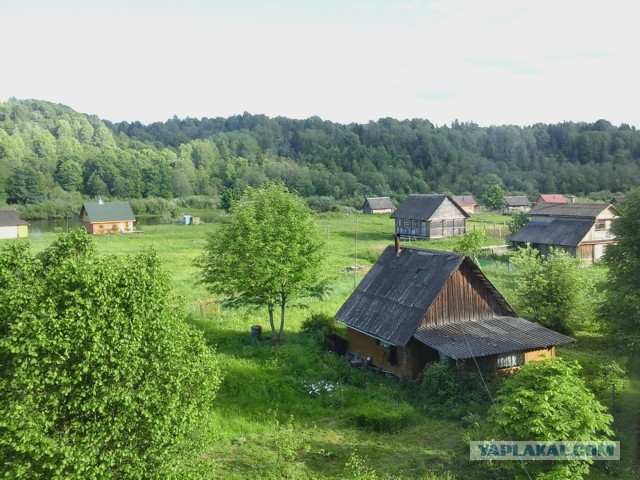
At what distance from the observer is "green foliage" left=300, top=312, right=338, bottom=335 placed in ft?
94.1

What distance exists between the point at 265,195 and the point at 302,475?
16207 mm

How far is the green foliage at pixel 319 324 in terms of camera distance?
28.7 m

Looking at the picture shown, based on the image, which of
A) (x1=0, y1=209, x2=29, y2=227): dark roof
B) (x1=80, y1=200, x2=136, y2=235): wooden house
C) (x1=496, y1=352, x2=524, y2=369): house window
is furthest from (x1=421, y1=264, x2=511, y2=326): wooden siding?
(x1=0, y1=209, x2=29, y2=227): dark roof

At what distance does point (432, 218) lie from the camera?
6562 cm

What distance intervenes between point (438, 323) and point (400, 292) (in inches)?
94.7

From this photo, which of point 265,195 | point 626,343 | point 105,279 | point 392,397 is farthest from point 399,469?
point 265,195

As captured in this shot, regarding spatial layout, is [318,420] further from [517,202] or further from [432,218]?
[517,202]

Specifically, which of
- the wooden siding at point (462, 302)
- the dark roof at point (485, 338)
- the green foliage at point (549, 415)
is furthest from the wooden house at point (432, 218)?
the green foliage at point (549, 415)

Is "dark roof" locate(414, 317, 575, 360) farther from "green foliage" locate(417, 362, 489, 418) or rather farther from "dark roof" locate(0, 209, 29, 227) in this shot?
"dark roof" locate(0, 209, 29, 227)

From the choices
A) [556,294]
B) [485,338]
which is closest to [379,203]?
[556,294]

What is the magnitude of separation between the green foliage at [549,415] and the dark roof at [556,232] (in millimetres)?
35234

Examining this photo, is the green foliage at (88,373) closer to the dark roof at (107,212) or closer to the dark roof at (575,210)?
the dark roof at (575,210)

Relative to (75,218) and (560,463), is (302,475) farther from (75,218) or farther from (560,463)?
(75,218)

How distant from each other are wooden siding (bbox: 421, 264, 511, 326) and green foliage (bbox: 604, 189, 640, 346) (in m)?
4.64
